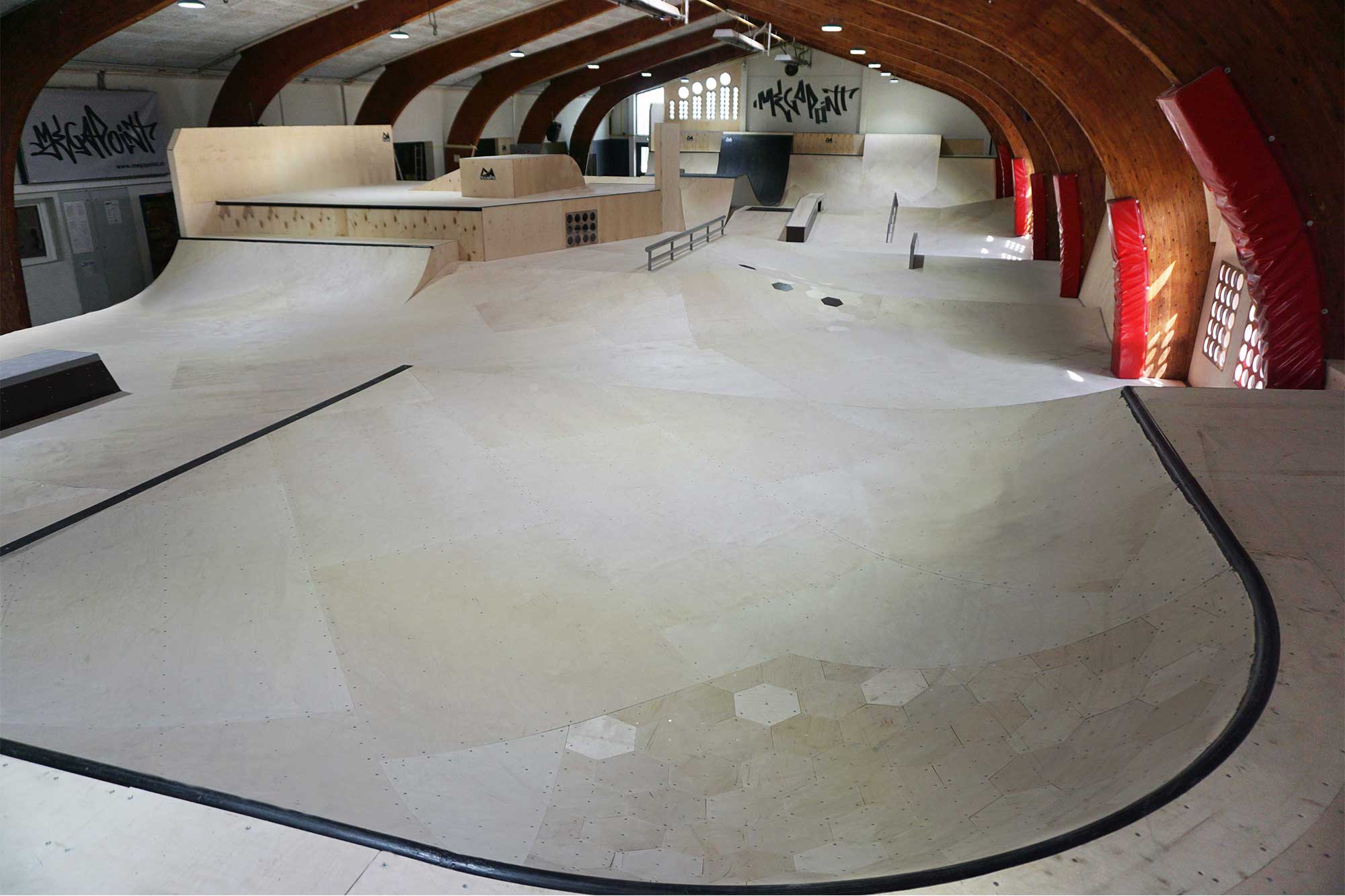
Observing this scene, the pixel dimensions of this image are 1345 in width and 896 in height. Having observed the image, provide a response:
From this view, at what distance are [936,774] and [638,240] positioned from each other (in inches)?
626

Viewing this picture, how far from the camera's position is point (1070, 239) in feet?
50.2

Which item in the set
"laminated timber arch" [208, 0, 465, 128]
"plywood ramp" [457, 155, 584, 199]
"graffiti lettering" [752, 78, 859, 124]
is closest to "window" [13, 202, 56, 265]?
"laminated timber arch" [208, 0, 465, 128]

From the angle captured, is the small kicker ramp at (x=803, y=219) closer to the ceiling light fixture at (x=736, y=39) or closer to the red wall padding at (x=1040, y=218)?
the ceiling light fixture at (x=736, y=39)

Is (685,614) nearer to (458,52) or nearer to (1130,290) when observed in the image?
(1130,290)

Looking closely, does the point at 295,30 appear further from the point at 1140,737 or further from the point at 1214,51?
the point at 1140,737

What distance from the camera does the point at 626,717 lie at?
498 cm

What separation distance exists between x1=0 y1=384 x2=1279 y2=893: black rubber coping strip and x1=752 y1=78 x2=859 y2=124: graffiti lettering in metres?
34.2

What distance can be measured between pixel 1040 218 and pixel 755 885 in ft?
63.6

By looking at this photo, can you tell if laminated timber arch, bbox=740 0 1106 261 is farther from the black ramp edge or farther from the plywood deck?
the black ramp edge

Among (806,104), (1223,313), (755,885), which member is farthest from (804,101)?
(755,885)

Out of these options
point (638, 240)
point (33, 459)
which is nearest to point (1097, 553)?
point (33, 459)

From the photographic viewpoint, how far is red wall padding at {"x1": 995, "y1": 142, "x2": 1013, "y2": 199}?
28.3 meters

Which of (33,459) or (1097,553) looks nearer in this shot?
(1097,553)

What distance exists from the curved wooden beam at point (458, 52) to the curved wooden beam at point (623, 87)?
1195 cm
